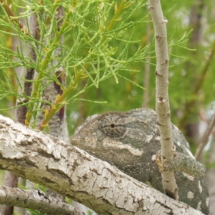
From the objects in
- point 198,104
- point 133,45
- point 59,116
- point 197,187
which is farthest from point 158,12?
point 198,104

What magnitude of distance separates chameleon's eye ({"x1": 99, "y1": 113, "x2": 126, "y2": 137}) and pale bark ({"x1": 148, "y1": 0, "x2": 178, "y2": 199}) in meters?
0.26

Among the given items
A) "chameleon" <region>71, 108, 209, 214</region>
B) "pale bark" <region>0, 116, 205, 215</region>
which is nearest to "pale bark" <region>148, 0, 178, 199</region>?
"pale bark" <region>0, 116, 205, 215</region>

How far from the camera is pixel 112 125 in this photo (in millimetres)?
1619

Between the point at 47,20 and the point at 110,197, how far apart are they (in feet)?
1.79

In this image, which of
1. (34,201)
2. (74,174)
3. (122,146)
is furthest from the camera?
(122,146)

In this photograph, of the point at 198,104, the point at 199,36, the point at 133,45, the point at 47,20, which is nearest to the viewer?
the point at 47,20

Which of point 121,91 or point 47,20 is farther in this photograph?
point 121,91

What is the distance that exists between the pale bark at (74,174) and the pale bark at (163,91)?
52mm

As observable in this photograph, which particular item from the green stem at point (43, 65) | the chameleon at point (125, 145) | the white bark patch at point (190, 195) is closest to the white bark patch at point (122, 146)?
the chameleon at point (125, 145)

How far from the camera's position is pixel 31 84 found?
1536 mm

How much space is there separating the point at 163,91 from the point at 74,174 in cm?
27

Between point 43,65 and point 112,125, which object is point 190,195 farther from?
point 43,65

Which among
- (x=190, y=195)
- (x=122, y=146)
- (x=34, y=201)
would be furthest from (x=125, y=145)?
(x=34, y=201)

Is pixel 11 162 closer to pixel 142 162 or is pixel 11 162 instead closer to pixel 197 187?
pixel 142 162
